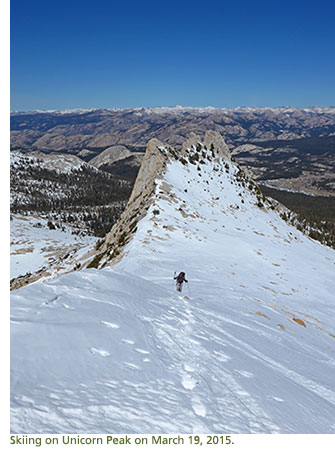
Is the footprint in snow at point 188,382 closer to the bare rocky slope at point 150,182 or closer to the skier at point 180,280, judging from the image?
the skier at point 180,280

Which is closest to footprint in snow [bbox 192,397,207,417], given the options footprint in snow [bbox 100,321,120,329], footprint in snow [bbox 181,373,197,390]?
footprint in snow [bbox 181,373,197,390]

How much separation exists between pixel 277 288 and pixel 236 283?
3.77 m

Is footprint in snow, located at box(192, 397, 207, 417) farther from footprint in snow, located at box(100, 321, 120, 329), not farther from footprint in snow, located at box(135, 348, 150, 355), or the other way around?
footprint in snow, located at box(100, 321, 120, 329)

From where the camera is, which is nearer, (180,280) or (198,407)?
(198,407)

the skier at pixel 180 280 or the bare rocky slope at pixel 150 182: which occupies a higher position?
the bare rocky slope at pixel 150 182

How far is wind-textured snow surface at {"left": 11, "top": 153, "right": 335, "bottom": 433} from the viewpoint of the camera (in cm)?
573

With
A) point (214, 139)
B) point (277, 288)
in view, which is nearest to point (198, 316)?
point (277, 288)

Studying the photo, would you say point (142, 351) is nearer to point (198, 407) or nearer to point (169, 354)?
point (169, 354)

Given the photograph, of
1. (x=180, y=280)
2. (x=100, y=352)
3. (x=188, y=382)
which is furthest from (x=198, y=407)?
(x=180, y=280)

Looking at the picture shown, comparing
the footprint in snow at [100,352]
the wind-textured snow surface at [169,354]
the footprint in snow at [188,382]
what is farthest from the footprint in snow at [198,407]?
the footprint in snow at [100,352]

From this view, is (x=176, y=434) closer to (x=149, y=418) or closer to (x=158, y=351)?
(x=149, y=418)

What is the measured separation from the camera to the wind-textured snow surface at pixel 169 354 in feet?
18.8

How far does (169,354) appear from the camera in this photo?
28.1ft

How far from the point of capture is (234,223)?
4109 centimetres
